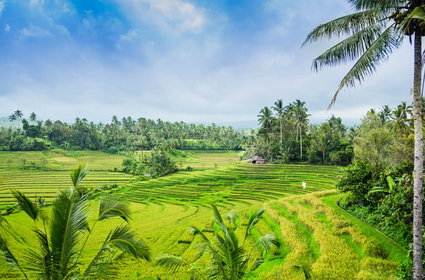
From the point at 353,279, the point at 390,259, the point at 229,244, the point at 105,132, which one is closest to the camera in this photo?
the point at 229,244

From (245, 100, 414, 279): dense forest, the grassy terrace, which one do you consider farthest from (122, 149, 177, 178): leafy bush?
(245, 100, 414, 279): dense forest

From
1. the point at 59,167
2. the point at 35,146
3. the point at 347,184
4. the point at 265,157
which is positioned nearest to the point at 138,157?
the point at 59,167

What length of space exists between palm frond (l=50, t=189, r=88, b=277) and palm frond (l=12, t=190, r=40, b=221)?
37 centimetres

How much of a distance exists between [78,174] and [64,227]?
0.96 metres

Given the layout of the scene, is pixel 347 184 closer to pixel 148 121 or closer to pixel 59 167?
pixel 59 167

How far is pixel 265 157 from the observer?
57.2 metres

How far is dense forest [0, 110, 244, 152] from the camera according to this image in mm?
78250

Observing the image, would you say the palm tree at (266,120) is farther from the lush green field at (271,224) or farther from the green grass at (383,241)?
the green grass at (383,241)

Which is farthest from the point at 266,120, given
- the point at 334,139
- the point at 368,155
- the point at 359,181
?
the point at 359,181

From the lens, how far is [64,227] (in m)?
4.41

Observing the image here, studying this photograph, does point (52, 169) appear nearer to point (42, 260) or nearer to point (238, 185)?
point (238, 185)

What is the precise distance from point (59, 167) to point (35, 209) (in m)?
71.1

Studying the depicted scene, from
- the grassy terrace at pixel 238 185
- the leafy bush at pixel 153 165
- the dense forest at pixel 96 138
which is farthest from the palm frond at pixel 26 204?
the dense forest at pixel 96 138

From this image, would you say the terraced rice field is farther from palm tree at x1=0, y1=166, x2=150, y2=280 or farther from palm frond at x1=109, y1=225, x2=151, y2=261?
palm frond at x1=109, y1=225, x2=151, y2=261
